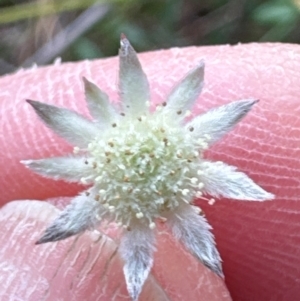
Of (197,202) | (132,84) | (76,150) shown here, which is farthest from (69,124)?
(197,202)

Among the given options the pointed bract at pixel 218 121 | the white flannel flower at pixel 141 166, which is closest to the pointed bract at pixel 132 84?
the white flannel flower at pixel 141 166

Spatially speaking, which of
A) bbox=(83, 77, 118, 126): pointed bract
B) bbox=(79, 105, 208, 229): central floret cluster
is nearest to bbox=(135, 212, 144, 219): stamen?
bbox=(79, 105, 208, 229): central floret cluster

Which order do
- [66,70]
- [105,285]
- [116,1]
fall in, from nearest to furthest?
[105,285], [66,70], [116,1]

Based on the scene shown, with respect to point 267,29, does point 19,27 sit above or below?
below

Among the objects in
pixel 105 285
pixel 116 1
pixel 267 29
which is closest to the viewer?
pixel 105 285

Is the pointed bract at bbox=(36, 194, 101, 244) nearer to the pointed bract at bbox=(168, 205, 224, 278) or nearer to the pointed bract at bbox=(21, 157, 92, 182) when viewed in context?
the pointed bract at bbox=(21, 157, 92, 182)

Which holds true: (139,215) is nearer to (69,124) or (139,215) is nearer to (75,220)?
(75,220)

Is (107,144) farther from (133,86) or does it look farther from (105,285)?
(105,285)

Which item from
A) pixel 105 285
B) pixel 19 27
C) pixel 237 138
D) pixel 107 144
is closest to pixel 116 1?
pixel 19 27
